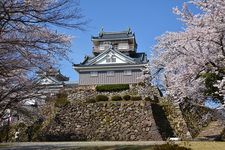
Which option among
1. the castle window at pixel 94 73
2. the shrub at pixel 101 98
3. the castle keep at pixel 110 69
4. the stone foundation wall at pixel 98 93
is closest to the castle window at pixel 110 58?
the castle keep at pixel 110 69

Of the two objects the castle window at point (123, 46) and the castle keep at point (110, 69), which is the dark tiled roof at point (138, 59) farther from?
the castle window at point (123, 46)

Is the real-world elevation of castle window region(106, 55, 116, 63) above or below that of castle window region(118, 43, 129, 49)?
below

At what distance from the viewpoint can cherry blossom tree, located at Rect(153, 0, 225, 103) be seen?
8.05 m

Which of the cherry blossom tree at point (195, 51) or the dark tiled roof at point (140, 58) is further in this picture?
the dark tiled roof at point (140, 58)

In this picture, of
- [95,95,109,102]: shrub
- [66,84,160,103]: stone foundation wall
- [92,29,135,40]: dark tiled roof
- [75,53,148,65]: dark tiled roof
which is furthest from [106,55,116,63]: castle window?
[95,95,109,102]: shrub

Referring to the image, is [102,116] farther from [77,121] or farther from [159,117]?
[159,117]

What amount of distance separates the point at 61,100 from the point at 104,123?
4.62 m

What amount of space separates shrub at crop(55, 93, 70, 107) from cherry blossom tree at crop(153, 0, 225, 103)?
15.9 meters

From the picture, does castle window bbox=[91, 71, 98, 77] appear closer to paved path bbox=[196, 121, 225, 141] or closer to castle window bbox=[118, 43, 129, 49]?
castle window bbox=[118, 43, 129, 49]

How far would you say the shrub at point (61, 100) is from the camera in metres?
25.7

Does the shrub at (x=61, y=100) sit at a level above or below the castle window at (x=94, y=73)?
below

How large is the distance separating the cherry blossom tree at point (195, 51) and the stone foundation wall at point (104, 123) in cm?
1158

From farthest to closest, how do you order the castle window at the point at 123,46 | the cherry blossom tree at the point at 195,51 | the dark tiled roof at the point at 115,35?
the dark tiled roof at the point at 115,35, the castle window at the point at 123,46, the cherry blossom tree at the point at 195,51

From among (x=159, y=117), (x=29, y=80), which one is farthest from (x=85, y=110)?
(x=29, y=80)
